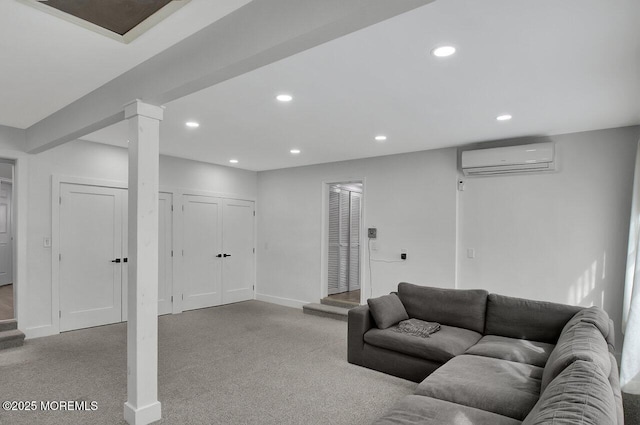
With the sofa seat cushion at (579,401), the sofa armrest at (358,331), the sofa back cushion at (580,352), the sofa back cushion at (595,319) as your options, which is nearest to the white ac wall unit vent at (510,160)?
the sofa back cushion at (595,319)

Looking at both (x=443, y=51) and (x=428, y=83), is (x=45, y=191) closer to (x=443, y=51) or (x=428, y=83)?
(x=428, y=83)

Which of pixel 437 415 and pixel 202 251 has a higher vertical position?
pixel 202 251

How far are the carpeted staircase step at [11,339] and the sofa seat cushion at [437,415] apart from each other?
175 inches

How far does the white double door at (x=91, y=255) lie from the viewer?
4965 millimetres

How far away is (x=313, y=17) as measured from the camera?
162cm

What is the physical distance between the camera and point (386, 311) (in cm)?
393

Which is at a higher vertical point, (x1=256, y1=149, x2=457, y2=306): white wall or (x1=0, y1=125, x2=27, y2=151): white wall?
(x1=0, y1=125, x2=27, y2=151): white wall

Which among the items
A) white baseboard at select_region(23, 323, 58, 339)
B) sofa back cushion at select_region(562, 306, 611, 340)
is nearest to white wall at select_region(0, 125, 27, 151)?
white baseboard at select_region(23, 323, 58, 339)

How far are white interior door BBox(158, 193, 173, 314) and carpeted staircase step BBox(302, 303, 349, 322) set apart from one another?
2196 millimetres

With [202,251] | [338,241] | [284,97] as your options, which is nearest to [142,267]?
[284,97]

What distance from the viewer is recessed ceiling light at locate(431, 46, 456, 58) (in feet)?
7.57

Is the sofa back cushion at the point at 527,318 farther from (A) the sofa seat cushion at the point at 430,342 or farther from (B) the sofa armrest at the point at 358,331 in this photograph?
(B) the sofa armrest at the point at 358,331

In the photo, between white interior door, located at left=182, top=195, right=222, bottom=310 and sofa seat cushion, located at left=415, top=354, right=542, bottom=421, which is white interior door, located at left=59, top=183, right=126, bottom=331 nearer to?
white interior door, located at left=182, top=195, right=222, bottom=310

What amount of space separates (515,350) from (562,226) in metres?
1.98
